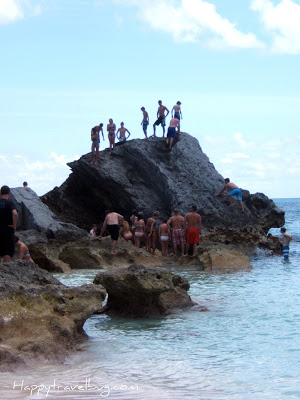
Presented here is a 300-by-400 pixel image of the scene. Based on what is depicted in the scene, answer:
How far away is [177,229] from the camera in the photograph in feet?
60.2

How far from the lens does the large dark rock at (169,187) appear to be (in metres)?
20.8

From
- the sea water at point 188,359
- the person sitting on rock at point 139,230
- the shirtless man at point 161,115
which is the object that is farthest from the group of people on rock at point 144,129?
the sea water at point 188,359

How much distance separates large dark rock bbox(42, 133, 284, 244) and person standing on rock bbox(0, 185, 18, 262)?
11.3m

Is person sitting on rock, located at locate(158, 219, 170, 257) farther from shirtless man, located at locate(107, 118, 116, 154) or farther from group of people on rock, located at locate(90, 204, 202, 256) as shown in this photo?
shirtless man, located at locate(107, 118, 116, 154)

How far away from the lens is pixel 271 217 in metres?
23.3

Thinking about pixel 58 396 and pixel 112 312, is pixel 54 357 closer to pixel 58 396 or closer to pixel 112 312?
pixel 58 396

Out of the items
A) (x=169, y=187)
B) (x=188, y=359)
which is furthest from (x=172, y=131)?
(x=188, y=359)

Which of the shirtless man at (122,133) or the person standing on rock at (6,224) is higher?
the shirtless man at (122,133)

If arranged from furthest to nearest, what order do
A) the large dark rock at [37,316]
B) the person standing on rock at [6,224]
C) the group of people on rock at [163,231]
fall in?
the group of people on rock at [163,231]
the person standing on rock at [6,224]
the large dark rock at [37,316]

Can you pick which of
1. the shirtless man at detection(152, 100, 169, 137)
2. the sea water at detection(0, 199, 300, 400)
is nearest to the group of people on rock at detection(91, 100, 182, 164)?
the shirtless man at detection(152, 100, 169, 137)

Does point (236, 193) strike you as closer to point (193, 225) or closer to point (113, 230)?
point (193, 225)

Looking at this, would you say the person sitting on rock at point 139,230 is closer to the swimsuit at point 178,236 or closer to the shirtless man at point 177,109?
the swimsuit at point 178,236

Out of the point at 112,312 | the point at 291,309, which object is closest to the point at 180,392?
the point at 112,312

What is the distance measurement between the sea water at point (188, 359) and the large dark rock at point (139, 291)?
0.22 meters
